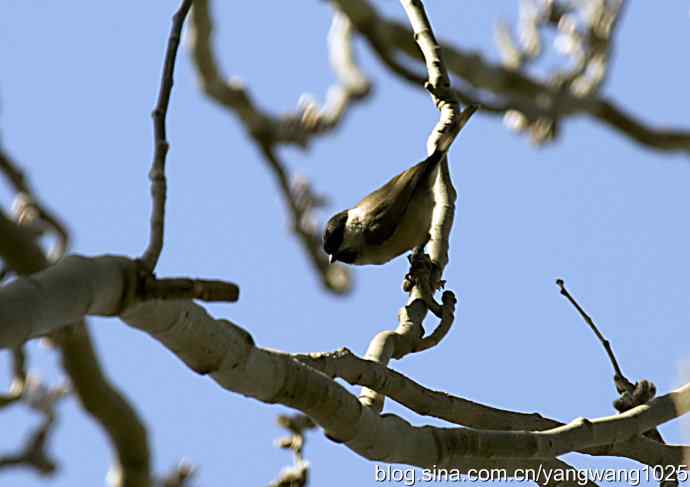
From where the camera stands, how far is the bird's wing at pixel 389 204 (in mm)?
7418

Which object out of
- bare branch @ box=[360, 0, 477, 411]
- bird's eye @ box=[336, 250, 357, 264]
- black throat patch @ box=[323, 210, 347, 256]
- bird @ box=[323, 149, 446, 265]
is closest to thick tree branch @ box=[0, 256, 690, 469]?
bare branch @ box=[360, 0, 477, 411]

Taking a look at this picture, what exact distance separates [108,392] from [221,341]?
747 mm

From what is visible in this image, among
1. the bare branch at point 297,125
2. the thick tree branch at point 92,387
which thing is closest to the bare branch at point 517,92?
the bare branch at point 297,125

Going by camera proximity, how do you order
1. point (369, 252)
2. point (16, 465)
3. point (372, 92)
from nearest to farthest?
point (16, 465) < point (372, 92) < point (369, 252)

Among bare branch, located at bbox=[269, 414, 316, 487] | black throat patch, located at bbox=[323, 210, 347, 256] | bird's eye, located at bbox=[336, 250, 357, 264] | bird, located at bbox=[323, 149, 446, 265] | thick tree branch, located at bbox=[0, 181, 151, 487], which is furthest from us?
black throat patch, located at bbox=[323, 210, 347, 256]

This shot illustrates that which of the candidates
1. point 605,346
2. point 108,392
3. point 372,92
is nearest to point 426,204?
point 605,346

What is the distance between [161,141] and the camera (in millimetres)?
2707

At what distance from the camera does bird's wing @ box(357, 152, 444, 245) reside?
742 cm

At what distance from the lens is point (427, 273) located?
546 cm

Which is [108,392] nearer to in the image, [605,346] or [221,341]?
[221,341]

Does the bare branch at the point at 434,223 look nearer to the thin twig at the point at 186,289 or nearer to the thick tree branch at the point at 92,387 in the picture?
the thin twig at the point at 186,289

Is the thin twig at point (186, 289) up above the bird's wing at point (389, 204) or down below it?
below

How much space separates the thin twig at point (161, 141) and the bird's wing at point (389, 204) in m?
4.42

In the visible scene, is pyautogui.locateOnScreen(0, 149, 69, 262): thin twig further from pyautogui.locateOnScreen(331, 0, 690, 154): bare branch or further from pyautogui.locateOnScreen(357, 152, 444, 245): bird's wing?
pyautogui.locateOnScreen(357, 152, 444, 245): bird's wing
